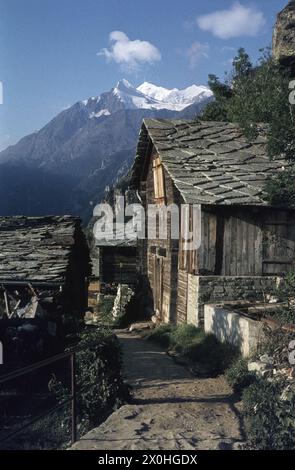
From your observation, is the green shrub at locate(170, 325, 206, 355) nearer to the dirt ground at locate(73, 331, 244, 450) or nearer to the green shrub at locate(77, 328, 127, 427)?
the dirt ground at locate(73, 331, 244, 450)

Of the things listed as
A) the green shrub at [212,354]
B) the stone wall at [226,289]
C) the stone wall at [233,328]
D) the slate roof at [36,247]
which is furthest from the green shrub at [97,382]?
the stone wall at [226,289]

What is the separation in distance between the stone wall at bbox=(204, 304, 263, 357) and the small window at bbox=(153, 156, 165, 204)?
595 centimetres

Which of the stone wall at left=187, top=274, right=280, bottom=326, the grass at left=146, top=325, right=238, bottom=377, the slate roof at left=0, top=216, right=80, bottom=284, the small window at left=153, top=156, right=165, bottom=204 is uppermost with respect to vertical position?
the small window at left=153, top=156, right=165, bottom=204

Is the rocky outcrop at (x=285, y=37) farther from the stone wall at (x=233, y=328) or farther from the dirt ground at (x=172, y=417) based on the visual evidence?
the dirt ground at (x=172, y=417)

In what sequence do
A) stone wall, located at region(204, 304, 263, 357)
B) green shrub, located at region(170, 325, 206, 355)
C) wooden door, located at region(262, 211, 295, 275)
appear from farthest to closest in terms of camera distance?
wooden door, located at region(262, 211, 295, 275)
green shrub, located at region(170, 325, 206, 355)
stone wall, located at region(204, 304, 263, 357)

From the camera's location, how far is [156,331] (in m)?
15.6

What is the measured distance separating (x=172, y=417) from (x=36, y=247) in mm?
7902

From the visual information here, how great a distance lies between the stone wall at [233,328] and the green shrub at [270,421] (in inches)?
110

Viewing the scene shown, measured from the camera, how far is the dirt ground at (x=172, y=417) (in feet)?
20.4

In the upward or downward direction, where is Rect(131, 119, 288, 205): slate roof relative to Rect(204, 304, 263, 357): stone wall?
upward

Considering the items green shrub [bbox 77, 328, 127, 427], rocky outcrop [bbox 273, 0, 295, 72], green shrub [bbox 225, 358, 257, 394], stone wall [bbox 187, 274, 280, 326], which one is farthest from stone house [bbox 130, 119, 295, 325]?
rocky outcrop [bbox 273, 0, 295, 72]

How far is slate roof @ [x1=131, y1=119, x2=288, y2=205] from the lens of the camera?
1310cm
